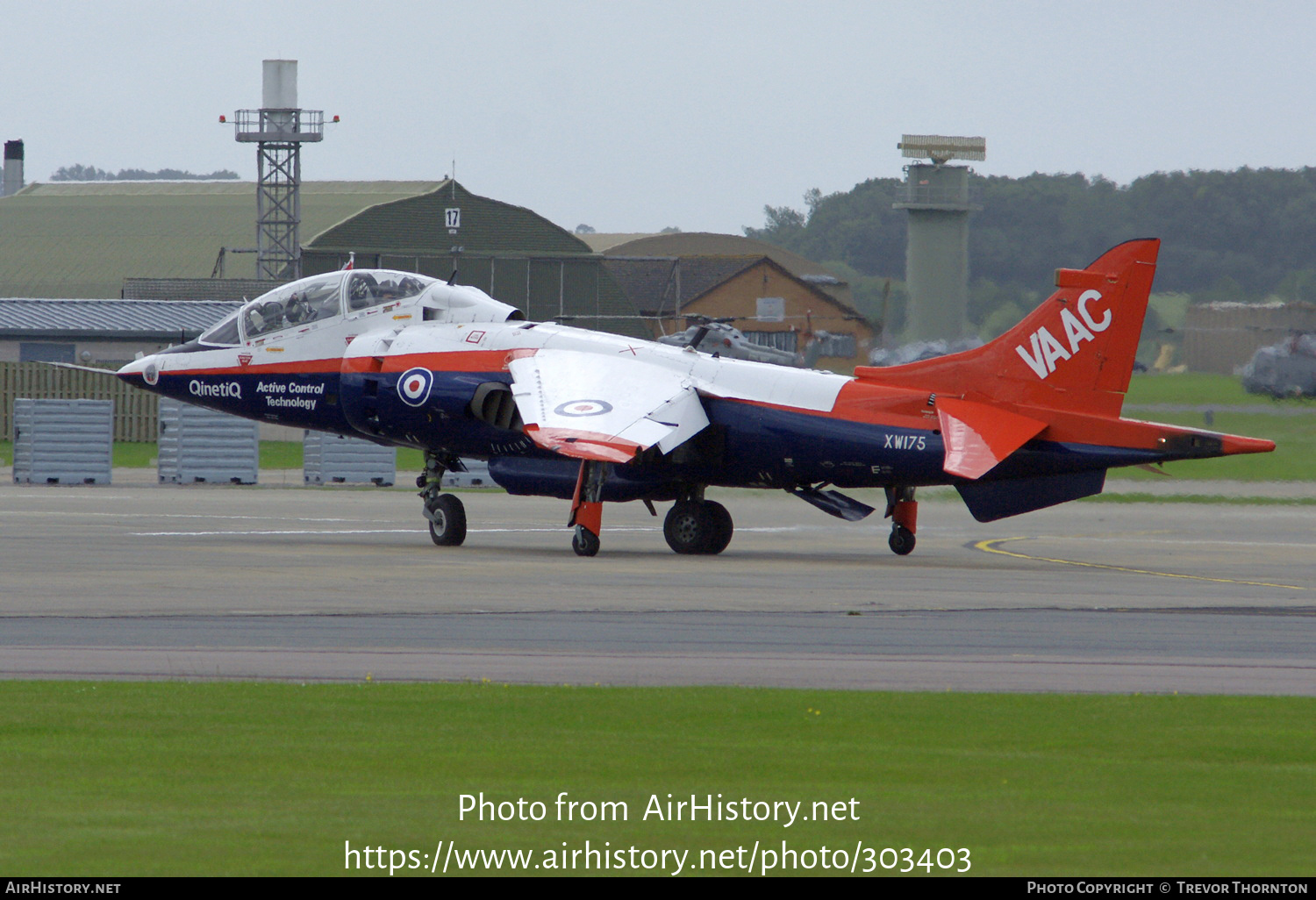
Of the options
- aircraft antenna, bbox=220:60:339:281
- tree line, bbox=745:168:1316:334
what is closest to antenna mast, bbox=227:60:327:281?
aircraft antenna, bbox=220:60:339:281

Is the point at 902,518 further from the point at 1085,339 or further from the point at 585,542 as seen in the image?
the point at 585,542

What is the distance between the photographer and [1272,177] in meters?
39.6

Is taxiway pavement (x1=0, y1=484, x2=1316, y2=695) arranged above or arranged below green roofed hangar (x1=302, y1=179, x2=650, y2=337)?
below

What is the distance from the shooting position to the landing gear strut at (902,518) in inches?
984

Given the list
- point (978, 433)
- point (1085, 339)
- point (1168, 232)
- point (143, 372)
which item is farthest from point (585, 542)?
point (1168, 232)

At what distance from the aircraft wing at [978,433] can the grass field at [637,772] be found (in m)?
10.2

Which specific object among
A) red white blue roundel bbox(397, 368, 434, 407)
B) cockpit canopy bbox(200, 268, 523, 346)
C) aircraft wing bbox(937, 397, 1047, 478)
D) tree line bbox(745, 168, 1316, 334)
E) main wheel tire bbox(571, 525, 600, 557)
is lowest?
main wheel tire bbox(571, 525, 600, 557)

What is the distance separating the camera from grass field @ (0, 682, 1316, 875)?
7.27 metres

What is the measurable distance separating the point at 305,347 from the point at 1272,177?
24.4m

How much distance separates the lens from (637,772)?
895 centimetres

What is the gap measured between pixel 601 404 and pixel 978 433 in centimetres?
533

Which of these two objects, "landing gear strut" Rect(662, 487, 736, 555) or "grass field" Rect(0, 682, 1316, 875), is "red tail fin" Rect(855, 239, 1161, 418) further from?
"grass field" Rect(0, 682, 1316, 875)

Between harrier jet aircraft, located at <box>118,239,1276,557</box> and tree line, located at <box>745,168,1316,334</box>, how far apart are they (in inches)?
604
